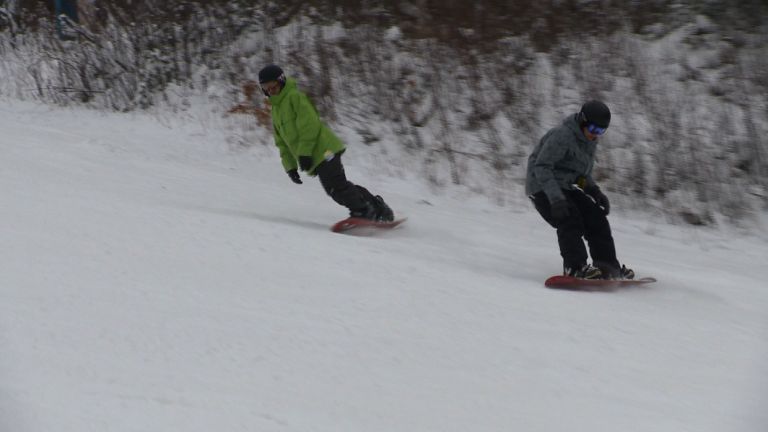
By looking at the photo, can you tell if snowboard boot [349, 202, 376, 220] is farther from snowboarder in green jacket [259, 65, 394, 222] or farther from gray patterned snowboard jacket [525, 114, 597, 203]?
gray patterned snowboard jacket [525, 114, 597, 203]

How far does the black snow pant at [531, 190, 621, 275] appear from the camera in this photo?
5613 millimetres

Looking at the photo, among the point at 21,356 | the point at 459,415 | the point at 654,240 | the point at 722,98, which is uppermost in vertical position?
the point at 21,356

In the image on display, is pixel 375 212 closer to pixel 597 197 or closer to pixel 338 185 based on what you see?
pixel 338 185

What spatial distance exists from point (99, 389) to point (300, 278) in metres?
2.09

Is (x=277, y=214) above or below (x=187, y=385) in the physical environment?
below

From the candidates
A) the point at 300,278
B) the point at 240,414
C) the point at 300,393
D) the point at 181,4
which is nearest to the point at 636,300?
the point at 300,278

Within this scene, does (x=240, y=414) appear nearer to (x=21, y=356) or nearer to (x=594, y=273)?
(x=21, y=356)

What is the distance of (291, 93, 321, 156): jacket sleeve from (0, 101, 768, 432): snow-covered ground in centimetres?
71

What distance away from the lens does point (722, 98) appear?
10.2 metres

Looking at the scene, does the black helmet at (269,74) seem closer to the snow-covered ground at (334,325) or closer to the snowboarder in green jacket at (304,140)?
the snowboarder in green jacket at (304,140)

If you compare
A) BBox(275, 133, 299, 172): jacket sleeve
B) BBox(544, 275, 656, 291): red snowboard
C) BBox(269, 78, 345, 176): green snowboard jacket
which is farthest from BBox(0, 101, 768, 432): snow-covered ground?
BBox(269, 78, 345, 176): green snowboard jacket

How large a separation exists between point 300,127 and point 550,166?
83.3 inches

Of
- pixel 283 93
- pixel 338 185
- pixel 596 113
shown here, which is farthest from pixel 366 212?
pixel 596 113

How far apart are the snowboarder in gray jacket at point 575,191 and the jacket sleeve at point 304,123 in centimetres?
186
